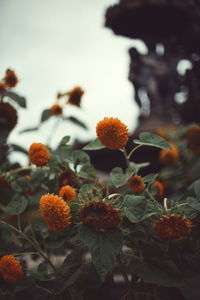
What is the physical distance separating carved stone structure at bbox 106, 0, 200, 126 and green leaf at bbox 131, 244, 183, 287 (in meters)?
2.49

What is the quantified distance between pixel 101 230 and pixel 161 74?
3.02 m

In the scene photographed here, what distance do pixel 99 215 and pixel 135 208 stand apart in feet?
0.23

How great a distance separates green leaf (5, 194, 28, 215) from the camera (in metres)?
0.80

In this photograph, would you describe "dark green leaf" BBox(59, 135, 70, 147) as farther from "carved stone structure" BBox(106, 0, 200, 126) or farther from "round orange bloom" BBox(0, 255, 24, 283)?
"carved stone structure" BBox(106, 0, 200, 126)

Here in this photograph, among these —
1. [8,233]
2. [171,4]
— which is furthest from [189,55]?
[8,233]

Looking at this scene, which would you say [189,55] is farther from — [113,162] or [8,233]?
[8,233]

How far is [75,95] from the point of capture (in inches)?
44.1

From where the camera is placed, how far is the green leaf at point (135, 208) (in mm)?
605

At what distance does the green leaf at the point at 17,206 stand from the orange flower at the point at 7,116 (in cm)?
27

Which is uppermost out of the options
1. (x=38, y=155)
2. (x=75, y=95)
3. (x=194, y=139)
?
(x=75, y=95)

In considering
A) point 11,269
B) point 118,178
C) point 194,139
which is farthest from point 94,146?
point 194,139

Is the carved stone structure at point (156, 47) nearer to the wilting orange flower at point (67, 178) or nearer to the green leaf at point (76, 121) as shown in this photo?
the green leaf at point (76, 121)

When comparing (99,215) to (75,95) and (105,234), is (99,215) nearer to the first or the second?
(105,234)

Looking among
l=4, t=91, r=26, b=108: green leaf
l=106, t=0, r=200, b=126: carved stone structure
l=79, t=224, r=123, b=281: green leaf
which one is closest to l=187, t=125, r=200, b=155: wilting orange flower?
l=4, t=91, r=26, b=108: green leaf
